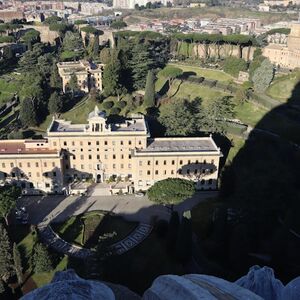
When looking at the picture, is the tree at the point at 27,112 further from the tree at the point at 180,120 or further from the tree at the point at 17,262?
the tree at the point at 17,262

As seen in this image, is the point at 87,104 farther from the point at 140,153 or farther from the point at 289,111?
the point at 289,111

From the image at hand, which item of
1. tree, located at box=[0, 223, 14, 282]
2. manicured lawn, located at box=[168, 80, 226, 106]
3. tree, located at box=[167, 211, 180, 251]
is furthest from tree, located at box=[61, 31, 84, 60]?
tree, located at box=[0, 223, 14, 282]

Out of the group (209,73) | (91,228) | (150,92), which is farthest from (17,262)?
(209,73)

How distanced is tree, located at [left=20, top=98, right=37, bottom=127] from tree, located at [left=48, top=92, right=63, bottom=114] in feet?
12.3

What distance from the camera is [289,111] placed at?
63.9 m

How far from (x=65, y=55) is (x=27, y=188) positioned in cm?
5336

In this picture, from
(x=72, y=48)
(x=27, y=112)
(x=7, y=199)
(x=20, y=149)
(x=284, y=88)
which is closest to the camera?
(x=7, y=199)

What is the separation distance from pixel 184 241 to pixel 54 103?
4129 cm

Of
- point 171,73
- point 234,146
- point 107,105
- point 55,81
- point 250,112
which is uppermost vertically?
point 171,73

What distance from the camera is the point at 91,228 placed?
1734 inches

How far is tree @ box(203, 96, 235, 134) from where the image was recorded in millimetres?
59812

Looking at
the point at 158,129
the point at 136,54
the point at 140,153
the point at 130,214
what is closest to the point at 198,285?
the point at 130,214

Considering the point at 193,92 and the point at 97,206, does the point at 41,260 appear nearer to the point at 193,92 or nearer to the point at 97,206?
the point at 97,206

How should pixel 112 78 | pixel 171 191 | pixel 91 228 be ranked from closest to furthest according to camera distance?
pixel 171 191, pixel 91 228, pixel 112 78
